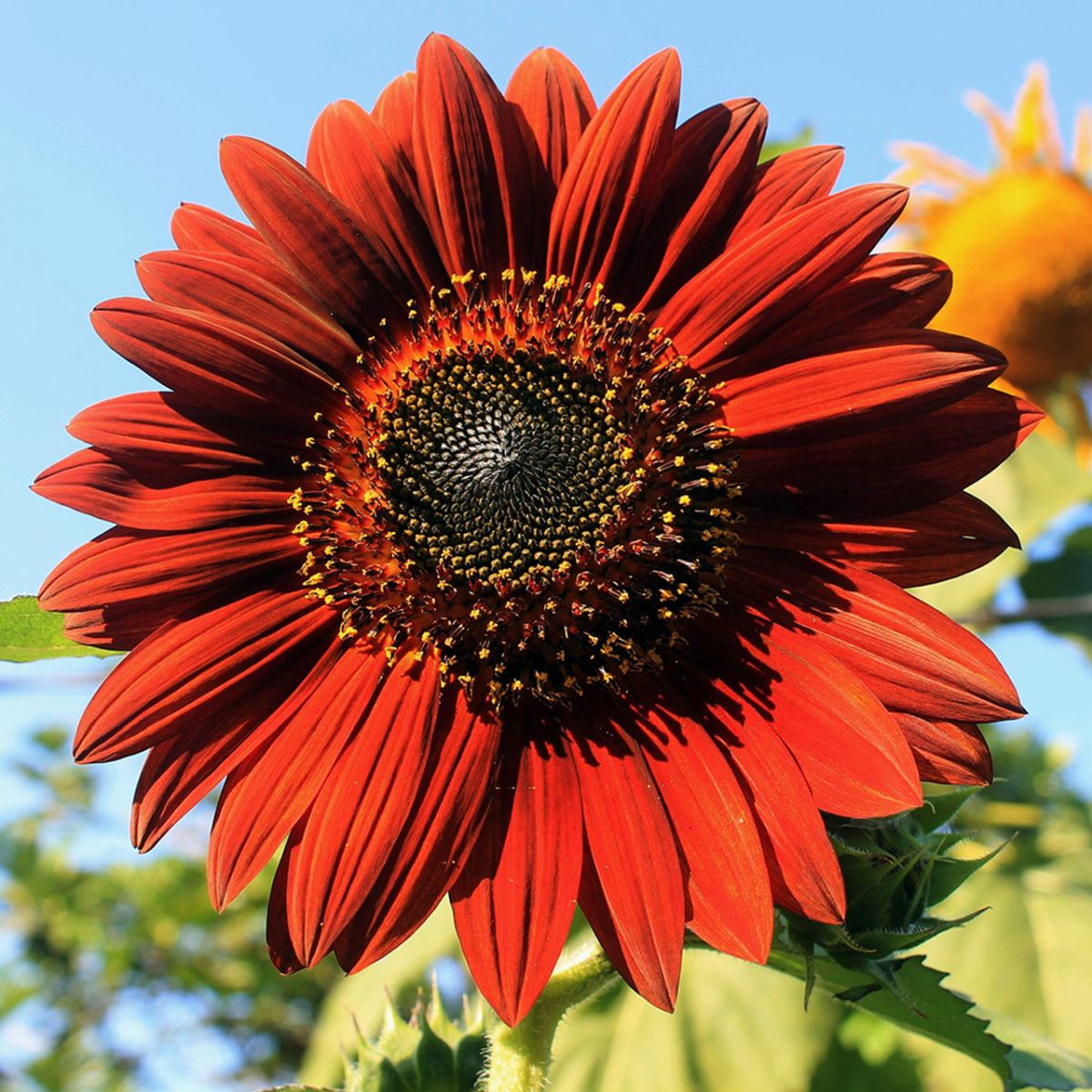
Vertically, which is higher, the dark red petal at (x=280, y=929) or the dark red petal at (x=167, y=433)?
the dark red petal at (x=167, y=433)

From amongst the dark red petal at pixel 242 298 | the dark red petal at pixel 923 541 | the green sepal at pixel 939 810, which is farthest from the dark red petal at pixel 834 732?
the dark red petal at pixel 242 298

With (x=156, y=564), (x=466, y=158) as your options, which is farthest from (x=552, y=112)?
(x=156, y=564)

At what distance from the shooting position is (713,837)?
1.50 meters

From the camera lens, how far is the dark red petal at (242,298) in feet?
5.30

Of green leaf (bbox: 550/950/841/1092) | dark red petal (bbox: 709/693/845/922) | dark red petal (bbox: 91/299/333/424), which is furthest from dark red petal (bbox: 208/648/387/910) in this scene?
green leaf (bbox: 550/950/841/1092)

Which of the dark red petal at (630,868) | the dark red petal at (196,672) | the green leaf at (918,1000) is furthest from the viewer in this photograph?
the green leaf at (918,1000)

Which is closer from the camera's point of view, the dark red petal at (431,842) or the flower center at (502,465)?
the dark red petal at (431,842)

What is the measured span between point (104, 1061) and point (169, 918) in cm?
55

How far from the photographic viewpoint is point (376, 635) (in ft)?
5.55

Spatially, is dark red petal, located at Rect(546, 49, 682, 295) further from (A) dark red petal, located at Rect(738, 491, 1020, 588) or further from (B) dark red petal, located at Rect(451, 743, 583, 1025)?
(B) dark red petal, located at Rect(451, 743, 583, 1025)

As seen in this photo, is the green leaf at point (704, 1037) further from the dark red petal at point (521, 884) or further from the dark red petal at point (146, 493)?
the dark red petal at point (146, 493)

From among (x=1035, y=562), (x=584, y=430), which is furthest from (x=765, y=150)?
(x=1035, y=562)

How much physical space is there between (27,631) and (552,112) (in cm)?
102

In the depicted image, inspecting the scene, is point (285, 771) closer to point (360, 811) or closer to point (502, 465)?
point (360, 811)
